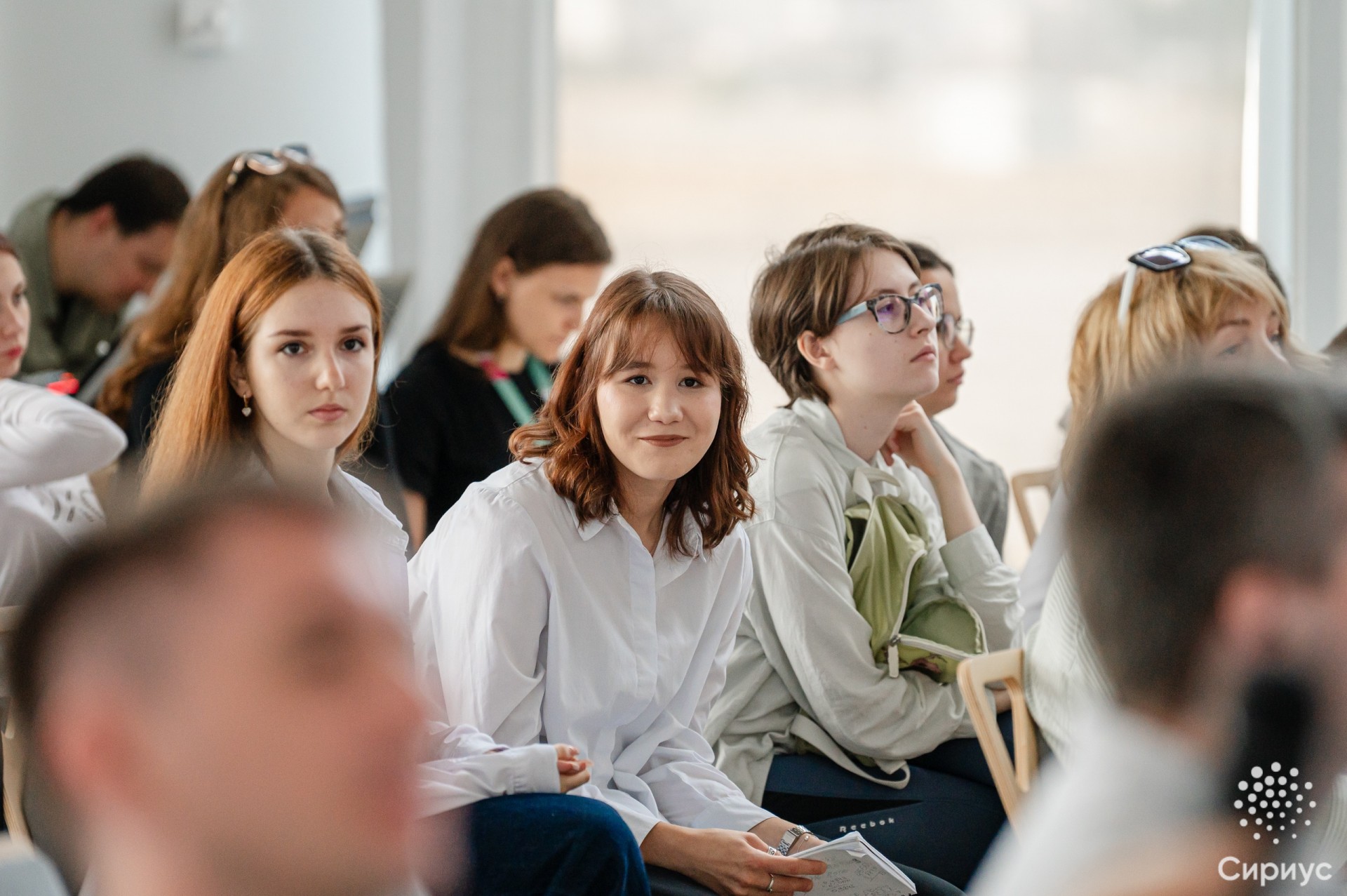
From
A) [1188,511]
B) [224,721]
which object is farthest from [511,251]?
[224,721]

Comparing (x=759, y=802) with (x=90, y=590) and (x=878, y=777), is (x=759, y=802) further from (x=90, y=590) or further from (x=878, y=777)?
(x=90, y=590)

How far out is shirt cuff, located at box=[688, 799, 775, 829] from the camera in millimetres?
1955

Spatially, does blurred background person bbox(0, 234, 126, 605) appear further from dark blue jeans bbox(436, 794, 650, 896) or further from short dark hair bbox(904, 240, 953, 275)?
short dark hair bbox(904, 240, 953, 275)

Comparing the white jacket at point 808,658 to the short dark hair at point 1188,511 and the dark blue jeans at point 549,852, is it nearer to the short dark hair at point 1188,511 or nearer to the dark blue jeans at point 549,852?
the dark blue jeans at point 549,852

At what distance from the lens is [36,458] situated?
2383 millimetres

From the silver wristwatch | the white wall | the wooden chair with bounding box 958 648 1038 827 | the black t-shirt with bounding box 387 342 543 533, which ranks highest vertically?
the white wall

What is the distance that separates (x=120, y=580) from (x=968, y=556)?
1.93 metres

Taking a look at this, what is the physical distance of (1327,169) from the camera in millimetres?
4281

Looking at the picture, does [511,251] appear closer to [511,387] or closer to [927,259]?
[511,387]

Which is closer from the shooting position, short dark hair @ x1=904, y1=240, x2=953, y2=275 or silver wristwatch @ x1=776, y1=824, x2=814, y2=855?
silver wristwatch @ x1=776, y1=824, x2=814, y2=855

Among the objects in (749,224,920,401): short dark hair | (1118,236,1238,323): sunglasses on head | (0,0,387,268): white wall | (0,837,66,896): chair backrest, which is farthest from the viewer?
(0,0,387,268): white wall

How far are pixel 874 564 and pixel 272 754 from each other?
1.70 meters

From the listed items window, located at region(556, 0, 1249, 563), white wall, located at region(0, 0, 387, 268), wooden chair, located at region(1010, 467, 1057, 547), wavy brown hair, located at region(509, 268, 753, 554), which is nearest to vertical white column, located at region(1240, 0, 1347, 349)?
window, located at region(556, 0, 1249, 563)

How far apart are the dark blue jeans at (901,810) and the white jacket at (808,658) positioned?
3 cm
